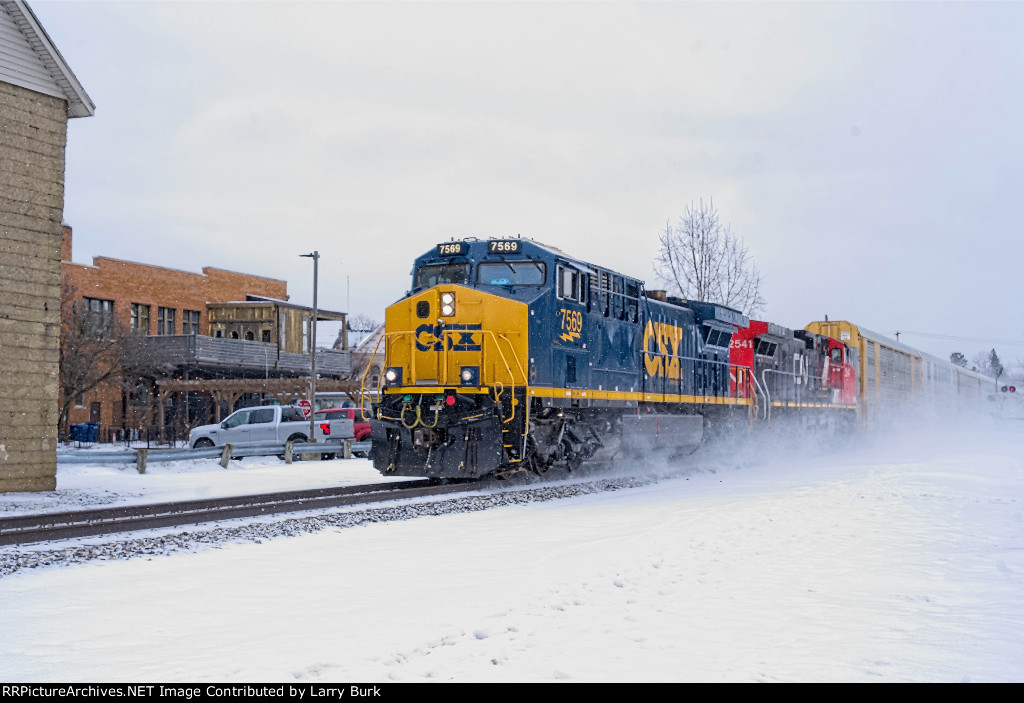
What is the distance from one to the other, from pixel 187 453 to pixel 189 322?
34218mm

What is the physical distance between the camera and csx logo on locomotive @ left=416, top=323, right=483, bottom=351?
1392 centimetres

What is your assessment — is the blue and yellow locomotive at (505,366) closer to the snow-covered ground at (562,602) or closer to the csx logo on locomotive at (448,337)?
the csx logo on locomotive at (448,337)

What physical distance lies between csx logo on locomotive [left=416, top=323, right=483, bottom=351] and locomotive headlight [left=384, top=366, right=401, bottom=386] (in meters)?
0.52

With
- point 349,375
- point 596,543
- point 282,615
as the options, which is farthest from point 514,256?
point 349,375

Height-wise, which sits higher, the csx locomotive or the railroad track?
the csx locomotive

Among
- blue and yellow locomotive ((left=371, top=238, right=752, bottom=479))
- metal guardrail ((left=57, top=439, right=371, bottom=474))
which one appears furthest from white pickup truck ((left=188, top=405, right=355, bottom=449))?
blue and yellow locomotive ((left=371, top=238, right=752, bottom=479))

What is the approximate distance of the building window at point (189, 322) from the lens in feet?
164

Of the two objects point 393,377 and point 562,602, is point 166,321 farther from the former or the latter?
point 562,602

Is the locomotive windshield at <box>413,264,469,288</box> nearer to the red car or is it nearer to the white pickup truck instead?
the white pickup truck

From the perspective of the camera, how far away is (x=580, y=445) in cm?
1562

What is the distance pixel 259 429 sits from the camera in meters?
27.2

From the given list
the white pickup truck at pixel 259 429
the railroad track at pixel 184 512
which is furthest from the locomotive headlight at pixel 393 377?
the white pickup truck at pixel 259 429

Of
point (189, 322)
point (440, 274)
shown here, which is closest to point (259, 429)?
point (440, 274)

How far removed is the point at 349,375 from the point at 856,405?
3021 centimetres
